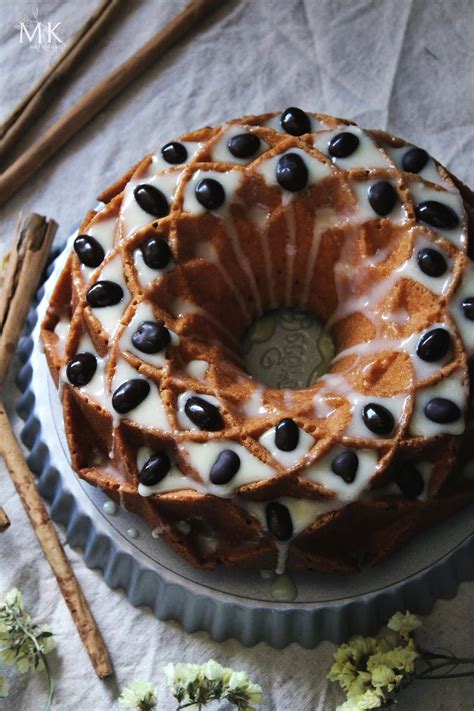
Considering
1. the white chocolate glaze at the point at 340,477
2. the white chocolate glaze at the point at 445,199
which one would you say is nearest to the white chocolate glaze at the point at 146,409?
the white chocolate glaze at the point at 340,477

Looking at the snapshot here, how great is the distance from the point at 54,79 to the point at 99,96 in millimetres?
131

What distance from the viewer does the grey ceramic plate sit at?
Result: 2215 millimetres

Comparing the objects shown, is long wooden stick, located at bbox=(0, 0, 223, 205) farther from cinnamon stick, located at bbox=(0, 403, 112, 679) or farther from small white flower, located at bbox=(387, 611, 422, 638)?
small white flower, located at bbox=(387, 611, 422, 638)

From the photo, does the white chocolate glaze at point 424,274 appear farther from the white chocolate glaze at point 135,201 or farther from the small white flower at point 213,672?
the small white flower at point 213,672

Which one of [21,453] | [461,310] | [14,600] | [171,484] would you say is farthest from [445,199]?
[14,600]

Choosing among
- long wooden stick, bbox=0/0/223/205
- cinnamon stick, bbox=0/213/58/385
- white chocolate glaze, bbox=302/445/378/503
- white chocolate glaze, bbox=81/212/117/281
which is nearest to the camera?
white chocolate glaze, bbox=302/445/378/503

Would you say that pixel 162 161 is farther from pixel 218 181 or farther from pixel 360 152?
pixel 360 152

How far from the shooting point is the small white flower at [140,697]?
7.02 feet

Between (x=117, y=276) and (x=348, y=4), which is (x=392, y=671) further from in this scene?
(x=348, y=4)

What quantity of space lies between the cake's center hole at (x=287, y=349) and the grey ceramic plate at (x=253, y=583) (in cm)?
43

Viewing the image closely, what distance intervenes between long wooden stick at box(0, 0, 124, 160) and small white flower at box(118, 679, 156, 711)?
1454 millimetres

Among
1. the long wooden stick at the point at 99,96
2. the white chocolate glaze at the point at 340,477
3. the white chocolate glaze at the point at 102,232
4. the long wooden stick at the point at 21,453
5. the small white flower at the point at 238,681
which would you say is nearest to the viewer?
the white chocolate glaze at the point at 340,477

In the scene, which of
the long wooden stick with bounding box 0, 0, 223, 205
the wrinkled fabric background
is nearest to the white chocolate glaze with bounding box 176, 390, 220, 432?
the wrinkled fabric background

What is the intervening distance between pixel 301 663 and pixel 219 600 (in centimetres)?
24
